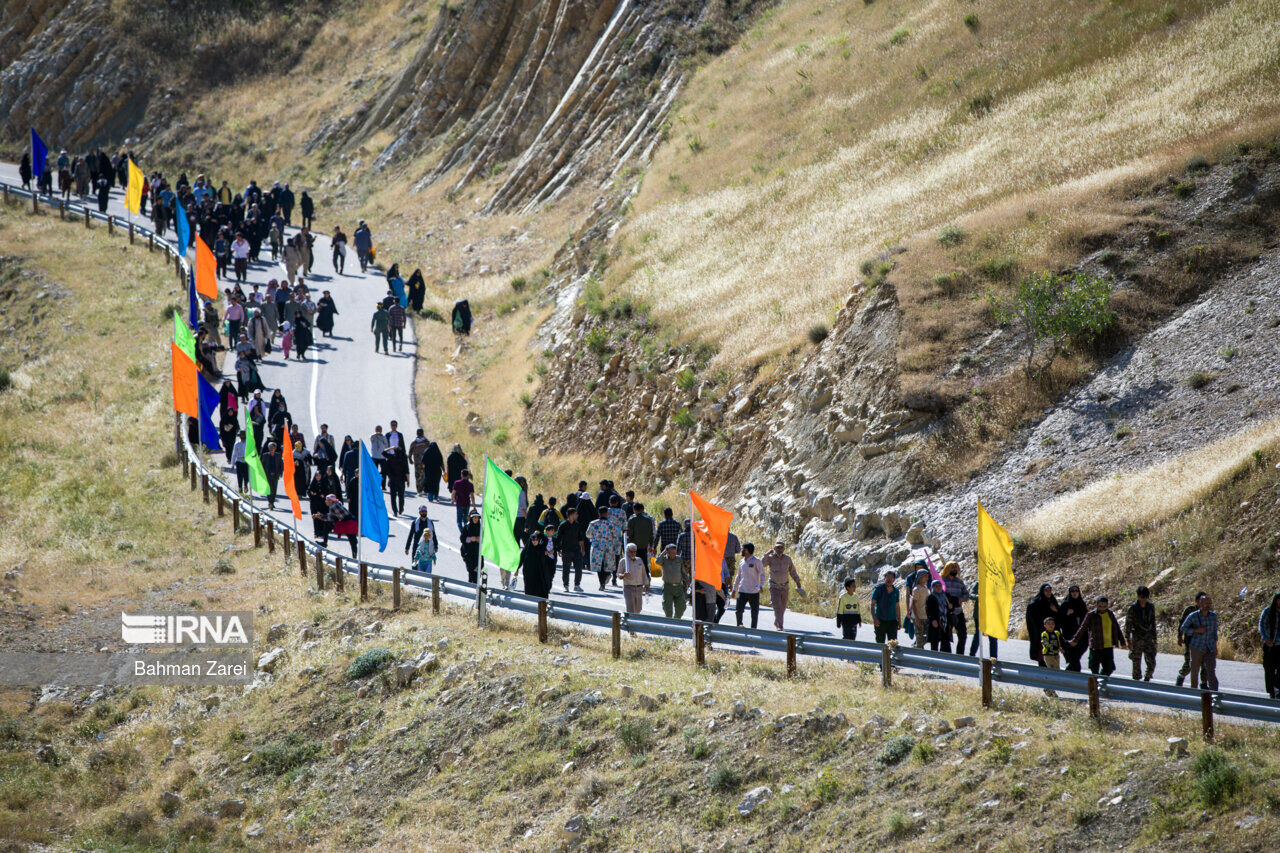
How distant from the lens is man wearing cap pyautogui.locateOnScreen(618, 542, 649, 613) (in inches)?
642

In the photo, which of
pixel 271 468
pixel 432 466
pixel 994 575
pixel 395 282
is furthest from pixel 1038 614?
pixel 395 282

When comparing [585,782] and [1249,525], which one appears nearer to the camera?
[585,782]

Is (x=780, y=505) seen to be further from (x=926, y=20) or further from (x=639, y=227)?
(x=926, y=20)

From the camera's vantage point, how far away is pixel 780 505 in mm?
21344

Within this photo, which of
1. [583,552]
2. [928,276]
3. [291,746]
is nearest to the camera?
[291,746]

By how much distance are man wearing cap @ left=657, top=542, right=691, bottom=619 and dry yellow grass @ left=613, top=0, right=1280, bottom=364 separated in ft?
32.0

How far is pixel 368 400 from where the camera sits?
3061 centimetres

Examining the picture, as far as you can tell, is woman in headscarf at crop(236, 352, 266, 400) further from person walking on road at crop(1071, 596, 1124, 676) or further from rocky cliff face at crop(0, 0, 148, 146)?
rocky cliff face at crop(0, 0, 148, 146)

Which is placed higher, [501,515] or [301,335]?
[301,335]

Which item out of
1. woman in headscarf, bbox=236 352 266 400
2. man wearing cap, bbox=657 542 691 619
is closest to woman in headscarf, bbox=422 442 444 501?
woman in headscarf, bbox=236 352 266 400

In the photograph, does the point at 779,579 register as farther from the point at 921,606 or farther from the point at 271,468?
the point at 271,468

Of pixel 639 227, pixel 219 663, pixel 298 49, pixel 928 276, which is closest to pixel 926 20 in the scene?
pixel 639 227

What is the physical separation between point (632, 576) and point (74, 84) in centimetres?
6019

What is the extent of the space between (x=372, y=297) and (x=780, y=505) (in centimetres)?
2264
